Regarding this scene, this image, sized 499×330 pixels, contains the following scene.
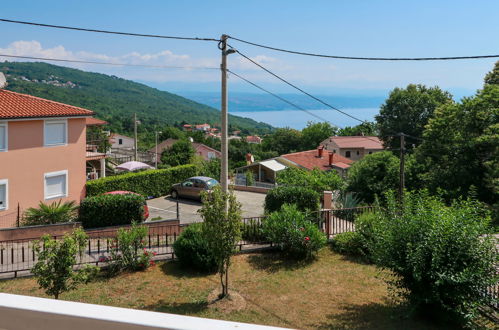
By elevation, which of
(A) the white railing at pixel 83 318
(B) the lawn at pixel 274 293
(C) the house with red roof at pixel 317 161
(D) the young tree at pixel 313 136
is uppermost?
(D) the young tree at pixel 313 136

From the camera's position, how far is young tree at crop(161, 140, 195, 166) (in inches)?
2085

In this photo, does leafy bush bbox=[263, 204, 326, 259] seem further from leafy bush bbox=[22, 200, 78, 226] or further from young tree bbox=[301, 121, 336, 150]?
young tree bbox=[301, 121, 336, 150]

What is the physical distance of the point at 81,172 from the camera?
22.5 metres

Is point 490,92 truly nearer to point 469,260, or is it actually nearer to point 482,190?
point 482,190

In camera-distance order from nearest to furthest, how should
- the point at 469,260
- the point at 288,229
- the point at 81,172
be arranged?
the point at 469,260 → the point at 288,229 → the point at 81,172

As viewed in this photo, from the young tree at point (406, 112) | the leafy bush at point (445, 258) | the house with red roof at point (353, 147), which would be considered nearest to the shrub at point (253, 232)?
the leafy bush at point (445, 258)

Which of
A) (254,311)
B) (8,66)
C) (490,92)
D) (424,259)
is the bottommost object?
(254,311)

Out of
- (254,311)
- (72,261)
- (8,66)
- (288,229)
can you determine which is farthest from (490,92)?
(8,66)

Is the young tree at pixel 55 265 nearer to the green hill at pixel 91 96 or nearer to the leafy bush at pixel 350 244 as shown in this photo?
the leafy bush at pixel 350 244

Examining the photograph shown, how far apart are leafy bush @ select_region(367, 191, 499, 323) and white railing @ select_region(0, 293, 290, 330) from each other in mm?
7575

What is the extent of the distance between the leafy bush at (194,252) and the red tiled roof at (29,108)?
35.6 ft

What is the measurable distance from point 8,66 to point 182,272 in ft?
582

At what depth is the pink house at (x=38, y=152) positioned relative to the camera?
63.0 ft

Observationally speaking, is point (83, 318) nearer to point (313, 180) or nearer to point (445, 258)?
point (445, 258)
